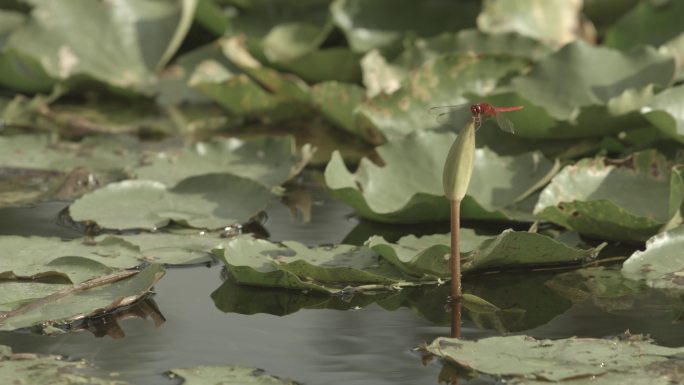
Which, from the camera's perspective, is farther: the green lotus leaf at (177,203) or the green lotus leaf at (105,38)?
the green lotus leaf at (105,38)

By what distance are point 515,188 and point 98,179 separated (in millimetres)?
761

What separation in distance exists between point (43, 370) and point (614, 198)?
3.04 feet

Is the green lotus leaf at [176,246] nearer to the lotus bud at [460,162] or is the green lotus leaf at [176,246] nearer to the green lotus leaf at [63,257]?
the green lotus leaf at [63,257]

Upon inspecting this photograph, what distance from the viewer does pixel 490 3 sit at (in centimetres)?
283

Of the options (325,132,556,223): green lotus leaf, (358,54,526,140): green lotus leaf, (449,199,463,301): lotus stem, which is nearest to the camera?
(449,199,463,301): lotus stem

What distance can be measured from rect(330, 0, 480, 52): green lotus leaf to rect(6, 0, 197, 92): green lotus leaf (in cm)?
41

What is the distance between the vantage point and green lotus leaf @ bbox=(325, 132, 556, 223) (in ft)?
6.52

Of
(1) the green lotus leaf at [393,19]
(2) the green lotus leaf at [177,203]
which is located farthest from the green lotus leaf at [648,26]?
(2) the green lotus leaf at [177,203]

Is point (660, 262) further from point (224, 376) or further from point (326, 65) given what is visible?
point (326, 65)

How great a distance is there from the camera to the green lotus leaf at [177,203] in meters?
2.02

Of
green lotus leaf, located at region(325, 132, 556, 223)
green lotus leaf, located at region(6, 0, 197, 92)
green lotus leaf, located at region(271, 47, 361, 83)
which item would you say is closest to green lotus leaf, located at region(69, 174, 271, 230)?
green lotus leaf, located at region(325, 132, 556, 223)

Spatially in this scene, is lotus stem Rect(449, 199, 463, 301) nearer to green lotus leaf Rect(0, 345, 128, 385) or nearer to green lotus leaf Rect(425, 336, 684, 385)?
green lotus leaf Rect(425, 336, 684, 385)

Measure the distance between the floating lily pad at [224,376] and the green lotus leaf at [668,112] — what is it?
0.87 m

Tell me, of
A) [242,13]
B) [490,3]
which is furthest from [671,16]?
[242,13]
